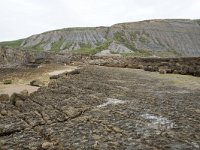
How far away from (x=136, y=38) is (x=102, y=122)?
164102 mm

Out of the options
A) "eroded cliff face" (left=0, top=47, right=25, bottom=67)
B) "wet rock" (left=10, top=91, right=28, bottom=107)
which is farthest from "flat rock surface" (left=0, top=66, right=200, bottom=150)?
"eroded cliff face" (left=0, top=47, right=25, bottom=67)

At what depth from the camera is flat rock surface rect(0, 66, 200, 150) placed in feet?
34.8

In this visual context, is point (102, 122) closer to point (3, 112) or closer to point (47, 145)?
point (47, 145)

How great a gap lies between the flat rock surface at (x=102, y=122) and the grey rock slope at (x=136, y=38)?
137 metres

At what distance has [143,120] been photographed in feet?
43.3

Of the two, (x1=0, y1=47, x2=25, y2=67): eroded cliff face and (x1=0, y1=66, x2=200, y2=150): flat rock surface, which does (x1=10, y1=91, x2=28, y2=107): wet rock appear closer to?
(x1=0, y1=66, x2=200, y2=150): flat rock surface

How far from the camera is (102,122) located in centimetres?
1298

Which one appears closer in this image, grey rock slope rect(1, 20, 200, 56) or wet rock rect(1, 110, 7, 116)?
wet rock rect(1, 110, 7, 116)

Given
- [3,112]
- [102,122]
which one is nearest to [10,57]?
[3,112]

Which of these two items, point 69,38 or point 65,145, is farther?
point 69,38

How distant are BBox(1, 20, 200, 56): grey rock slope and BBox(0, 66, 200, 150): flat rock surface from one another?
137281mm

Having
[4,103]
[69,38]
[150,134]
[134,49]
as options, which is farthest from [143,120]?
[69,38]

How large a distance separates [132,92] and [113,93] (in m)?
1.17

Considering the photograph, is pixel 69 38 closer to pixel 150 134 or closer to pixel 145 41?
pixel 145 41
